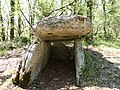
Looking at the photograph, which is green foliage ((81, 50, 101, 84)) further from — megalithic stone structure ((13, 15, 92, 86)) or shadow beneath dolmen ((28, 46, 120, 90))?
megalithic stone structure ((13, 15, 92, 86))

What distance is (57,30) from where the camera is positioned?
755cm

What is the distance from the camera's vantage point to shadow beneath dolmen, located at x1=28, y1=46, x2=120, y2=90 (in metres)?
7.24

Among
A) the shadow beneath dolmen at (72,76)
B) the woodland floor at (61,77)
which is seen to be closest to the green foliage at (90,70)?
the shadow beneath dolmen at (72,76)

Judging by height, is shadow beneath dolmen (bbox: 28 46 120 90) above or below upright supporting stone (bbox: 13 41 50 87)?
below

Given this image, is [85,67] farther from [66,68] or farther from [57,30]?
[57,30]

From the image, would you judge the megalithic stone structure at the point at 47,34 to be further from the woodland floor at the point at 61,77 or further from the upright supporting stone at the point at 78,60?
the woodland floor at the point at 61,77

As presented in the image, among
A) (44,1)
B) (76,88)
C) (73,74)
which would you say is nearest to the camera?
(76,88)

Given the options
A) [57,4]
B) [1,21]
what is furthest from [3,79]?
[1,21]

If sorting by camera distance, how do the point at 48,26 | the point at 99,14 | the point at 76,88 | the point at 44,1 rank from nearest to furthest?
the point at 76,88 → the point at 48,26 → the point at 44,1 → the point at 99,14

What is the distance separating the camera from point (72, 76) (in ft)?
26.2

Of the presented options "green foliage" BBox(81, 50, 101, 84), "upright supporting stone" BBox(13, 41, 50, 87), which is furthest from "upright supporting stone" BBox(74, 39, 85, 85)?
"upright supporting stone" BBox(13, 41, 50, 87)

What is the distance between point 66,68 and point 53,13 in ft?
22.6

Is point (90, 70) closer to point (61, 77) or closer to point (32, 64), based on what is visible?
point (61, 77)

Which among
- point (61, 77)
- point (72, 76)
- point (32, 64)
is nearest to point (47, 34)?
point (32, 64)
